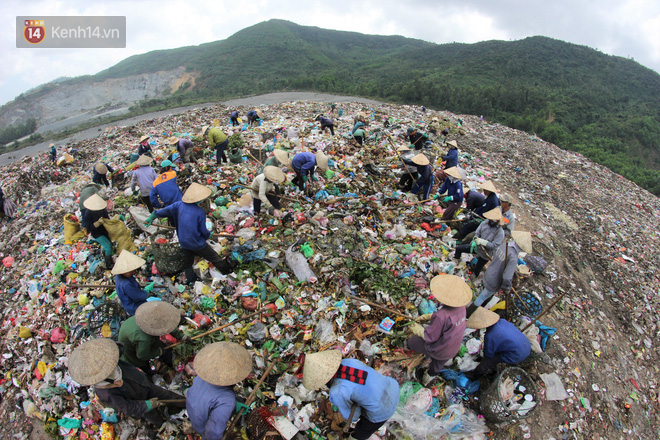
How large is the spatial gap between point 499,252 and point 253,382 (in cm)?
327

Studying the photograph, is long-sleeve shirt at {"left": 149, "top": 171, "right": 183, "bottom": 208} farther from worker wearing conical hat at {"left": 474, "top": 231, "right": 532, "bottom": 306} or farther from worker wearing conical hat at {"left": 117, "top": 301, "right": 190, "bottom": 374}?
worker wearing conical hat at {"left": 474, "top": 231, "right": 532, "bottom": 306}

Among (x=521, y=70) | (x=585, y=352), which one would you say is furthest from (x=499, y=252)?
(x=521, y=70)

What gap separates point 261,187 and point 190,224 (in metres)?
1.59

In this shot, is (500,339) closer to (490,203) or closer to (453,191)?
(490,203)

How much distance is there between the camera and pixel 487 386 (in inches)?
122

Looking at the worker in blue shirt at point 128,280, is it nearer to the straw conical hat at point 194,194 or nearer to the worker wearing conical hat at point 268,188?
the straw conical hat at point 194,194

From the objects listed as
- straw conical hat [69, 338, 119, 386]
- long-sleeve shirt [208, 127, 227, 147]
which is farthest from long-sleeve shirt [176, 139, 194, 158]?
straw conical hat [69, 338, 119, 386]

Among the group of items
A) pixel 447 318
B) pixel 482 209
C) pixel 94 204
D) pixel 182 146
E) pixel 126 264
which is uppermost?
pixel 182 146

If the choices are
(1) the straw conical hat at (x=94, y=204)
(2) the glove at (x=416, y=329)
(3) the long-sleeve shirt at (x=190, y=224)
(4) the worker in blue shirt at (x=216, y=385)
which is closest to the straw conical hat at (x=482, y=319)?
(2) the glove at (x=416, y=329)

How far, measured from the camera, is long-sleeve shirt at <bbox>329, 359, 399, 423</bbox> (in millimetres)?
2178

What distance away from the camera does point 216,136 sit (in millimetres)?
6715

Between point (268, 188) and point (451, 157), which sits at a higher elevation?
point (451, 157)

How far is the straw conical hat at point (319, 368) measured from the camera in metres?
2.07

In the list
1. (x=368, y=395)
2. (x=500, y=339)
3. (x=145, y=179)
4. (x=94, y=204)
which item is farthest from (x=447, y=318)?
(x=145, y=179)
